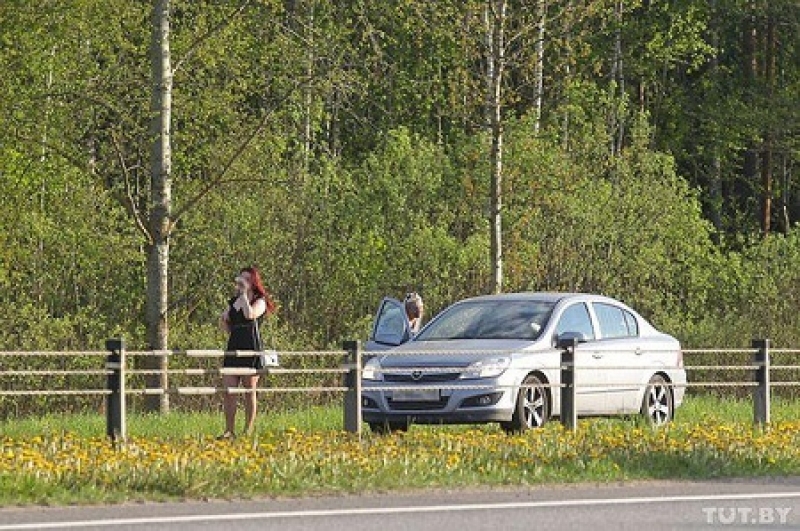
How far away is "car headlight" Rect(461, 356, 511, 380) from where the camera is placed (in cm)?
2338

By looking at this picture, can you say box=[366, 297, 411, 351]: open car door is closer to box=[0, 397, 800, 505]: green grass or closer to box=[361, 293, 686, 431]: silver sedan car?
box=[361, 293, 686, 431]: silver sedan car

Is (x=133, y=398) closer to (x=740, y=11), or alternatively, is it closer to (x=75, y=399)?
(x=75, y=399)

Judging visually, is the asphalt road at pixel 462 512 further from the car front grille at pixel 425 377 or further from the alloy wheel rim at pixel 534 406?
the alloy wheel rim at pixel 534 406

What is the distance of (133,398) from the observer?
32062mm

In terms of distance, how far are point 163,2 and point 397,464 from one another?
510 inches

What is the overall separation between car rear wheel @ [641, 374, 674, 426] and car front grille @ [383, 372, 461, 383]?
3122 millimetres

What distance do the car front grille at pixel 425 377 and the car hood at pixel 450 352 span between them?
99 mm

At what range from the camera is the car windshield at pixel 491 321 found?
24.7 metres

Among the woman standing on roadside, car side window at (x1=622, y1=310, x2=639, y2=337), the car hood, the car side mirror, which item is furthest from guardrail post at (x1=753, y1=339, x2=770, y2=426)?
the woman standing on roadside

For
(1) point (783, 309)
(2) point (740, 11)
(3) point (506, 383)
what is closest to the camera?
(3) point (506, 383)

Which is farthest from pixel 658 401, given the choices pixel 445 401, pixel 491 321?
pixel 445 401

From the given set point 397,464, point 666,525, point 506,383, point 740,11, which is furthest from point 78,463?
point 740,11

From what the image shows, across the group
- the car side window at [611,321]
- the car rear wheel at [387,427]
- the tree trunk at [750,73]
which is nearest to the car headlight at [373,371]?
the car rear wheel at [387,427]

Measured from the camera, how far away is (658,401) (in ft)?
85.0
